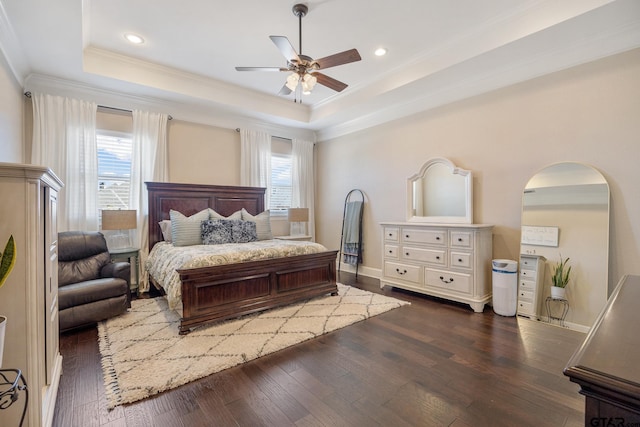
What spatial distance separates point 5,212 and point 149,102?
12.0 ft

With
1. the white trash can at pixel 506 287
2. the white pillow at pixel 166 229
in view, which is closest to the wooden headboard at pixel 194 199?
the white pillow at pixel 166 229

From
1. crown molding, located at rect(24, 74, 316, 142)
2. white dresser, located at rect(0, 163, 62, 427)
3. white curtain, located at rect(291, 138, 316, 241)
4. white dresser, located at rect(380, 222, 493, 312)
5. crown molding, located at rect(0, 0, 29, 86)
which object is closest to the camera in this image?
white dresser, located at rect(0, 163, 62, 427)

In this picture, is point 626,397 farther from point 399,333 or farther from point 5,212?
point 399,333

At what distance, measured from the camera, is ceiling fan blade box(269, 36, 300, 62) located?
2.36 m

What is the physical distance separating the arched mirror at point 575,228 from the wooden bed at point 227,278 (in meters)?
2.43

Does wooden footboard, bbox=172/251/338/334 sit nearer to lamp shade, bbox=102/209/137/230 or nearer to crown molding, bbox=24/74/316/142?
lamp shade, bbox=102/209/137/230

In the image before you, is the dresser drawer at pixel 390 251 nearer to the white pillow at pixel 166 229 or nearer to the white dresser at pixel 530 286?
the white dresser at pixel 530 286

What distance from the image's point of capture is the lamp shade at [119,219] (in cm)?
368

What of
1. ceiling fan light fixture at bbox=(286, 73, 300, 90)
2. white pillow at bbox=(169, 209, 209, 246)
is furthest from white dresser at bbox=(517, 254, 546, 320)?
white pillow at bbox=(169, 209, 209, 246)

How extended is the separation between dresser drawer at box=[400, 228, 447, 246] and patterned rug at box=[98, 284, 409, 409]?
863mm

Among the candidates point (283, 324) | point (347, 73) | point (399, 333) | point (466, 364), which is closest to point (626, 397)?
point (466, 364)

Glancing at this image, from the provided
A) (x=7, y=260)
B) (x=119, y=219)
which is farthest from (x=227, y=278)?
(x=7, y=260)

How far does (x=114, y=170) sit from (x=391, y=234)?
4.06 metres

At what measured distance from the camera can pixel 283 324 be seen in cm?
301
